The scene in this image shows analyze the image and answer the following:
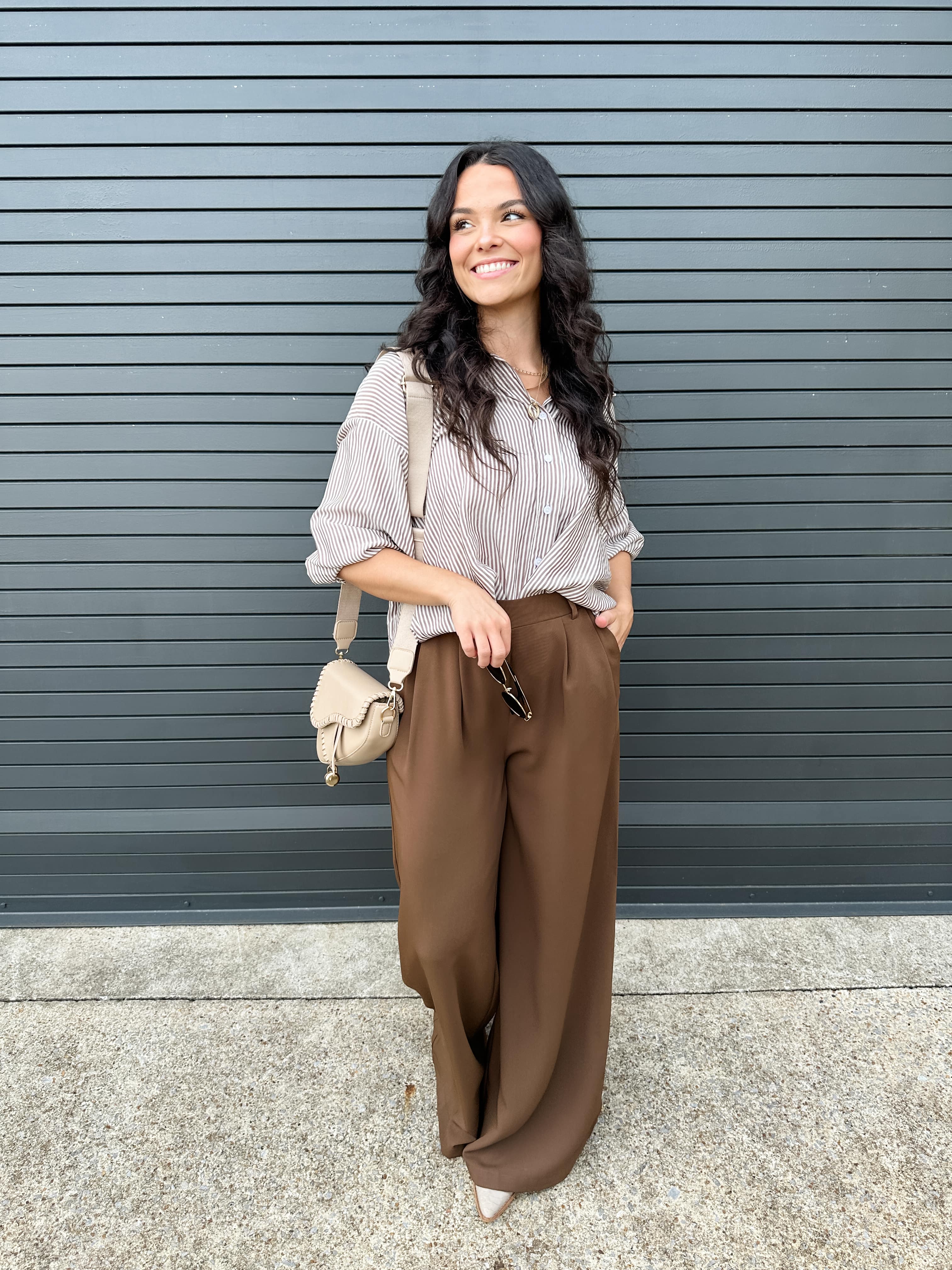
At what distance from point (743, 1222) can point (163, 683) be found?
2218 millimetres

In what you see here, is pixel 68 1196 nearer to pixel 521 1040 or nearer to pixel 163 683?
pixel 521 1040

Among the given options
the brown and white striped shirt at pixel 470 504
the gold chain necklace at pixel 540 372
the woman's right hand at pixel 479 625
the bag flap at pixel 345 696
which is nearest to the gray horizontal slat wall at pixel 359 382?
the bag flap at pixel 345 696

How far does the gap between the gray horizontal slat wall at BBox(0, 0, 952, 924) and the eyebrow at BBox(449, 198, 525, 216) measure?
1.04m

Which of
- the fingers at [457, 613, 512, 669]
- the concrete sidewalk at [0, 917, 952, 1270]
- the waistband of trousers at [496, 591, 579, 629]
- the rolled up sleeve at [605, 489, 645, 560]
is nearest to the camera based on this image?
the fingers at [457, 613, 512, 669]

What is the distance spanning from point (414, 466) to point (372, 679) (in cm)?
46

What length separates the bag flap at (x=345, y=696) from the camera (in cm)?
170

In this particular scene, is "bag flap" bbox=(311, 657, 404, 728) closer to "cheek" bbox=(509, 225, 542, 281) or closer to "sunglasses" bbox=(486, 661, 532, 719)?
"sunglasses" bbox=(486, 661, 532, 719)

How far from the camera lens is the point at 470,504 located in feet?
5.19

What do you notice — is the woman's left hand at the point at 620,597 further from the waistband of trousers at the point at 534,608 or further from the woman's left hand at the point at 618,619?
the waistband of trousers at the point at 534,608

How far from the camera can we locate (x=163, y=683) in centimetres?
279

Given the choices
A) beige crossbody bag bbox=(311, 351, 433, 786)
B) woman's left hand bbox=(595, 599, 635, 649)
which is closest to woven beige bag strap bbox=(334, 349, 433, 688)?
beige crossbody bag bbox=(311, 351, 433, 786)

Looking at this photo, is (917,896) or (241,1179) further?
(917,896)

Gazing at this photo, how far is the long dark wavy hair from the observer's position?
156 centimetres

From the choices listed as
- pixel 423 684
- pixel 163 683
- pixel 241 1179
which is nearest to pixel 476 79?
pixel 423 684
